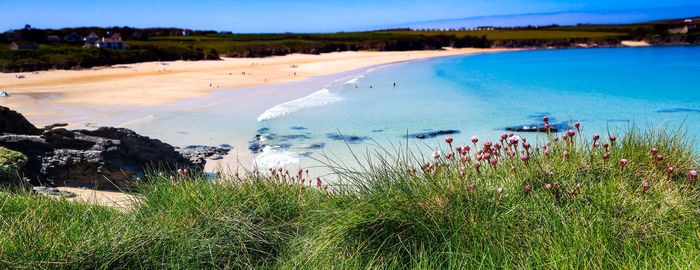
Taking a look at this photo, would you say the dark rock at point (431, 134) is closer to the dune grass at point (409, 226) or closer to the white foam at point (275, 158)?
the white foam at point (275, 158)

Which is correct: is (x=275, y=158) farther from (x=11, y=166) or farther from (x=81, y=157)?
(x=11, y=166)

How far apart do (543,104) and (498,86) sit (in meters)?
8.37

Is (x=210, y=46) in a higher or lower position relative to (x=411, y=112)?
higher

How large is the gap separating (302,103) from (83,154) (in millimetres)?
14162

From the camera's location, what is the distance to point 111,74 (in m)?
37.8

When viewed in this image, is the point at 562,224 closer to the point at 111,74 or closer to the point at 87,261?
the point at 87,261

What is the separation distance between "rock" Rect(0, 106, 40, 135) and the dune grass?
5.37 m

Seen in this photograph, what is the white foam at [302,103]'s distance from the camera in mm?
18719

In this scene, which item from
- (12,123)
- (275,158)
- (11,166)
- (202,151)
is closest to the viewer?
(11,166)

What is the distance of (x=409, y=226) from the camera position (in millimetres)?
3508

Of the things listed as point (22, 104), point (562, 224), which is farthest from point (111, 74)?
point (562, 224)

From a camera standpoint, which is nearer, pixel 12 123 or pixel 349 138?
pixel 12 123

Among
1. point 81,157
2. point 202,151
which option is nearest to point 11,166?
point 81,157

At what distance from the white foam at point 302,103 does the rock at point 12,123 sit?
8.88 metres
